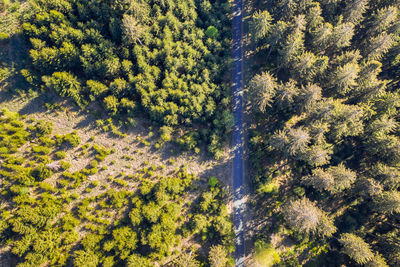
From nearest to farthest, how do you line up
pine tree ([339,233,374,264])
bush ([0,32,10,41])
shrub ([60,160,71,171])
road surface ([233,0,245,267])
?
pine tree ([339,233,374,264]) < shrub ([60,160,71,171]) < bush ([0,32,10,41]) < road surface ([233,0,245,267])

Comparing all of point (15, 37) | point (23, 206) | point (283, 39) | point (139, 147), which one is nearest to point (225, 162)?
point (139, 147)

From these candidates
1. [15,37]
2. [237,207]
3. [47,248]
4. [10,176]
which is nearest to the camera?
[47,248]

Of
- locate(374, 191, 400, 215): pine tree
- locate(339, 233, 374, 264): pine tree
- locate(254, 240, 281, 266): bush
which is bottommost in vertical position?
locate(254, 240, 281, 266): bush

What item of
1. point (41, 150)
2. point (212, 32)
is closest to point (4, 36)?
point (41, 150)

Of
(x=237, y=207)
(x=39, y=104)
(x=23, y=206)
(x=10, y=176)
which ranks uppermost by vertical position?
(x=39, y=104)

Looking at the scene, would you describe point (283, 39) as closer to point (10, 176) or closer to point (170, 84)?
point (170, 84)

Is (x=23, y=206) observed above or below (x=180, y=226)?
above

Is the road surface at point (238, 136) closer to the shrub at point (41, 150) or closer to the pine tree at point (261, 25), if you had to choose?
the pine tree at point (261, 25)

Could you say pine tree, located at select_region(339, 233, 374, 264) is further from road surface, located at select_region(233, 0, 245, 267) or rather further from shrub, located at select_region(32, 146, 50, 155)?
shrub, located at select_region(32, 146, 50, 155)

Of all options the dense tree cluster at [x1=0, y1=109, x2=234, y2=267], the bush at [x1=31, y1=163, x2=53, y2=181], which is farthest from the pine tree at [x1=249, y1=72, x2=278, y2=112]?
the bush at [x1=31, y1=163, x2=53, y2=181]
